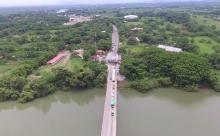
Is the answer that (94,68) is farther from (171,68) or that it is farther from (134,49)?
(134,49)

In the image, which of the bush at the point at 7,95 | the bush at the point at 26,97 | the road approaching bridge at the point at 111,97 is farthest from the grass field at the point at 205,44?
the bush at the point at 7,95

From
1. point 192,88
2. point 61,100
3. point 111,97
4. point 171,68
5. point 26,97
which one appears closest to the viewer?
point 111,97

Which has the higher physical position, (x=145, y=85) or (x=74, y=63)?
(x=74, y=63)

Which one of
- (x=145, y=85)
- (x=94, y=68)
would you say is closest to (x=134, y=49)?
(x=94, y=68)

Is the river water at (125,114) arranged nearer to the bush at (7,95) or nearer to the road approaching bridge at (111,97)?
the bush at (7,95)

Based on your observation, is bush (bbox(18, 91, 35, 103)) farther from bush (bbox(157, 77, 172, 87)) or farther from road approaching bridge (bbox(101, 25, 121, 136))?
bush (bbox(157, 77, 172, 87))

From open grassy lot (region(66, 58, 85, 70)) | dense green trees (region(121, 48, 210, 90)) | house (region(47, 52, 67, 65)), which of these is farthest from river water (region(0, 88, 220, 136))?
house (region(47, 52, 67, 65))

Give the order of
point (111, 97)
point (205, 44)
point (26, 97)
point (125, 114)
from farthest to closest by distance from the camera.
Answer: point (205, 44), point (26, 97), point (111, 97), point (125, 114)

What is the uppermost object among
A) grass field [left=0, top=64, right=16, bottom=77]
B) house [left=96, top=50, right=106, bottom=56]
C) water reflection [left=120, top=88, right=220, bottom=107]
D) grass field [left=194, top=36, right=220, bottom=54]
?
grass field [left=194, top=36, right=220, bottom=54]

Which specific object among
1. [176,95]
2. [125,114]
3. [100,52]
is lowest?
[125,114]
